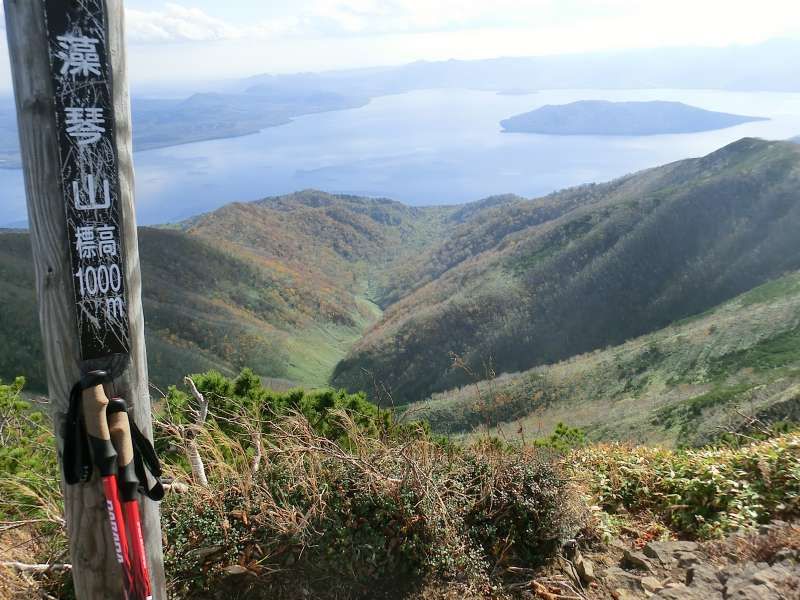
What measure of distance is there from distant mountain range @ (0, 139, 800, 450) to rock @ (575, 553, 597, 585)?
1454 centimetres

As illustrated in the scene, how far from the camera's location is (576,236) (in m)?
55.0

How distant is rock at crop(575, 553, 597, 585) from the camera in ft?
9.77

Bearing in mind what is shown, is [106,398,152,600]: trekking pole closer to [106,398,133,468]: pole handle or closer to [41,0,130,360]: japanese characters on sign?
[106,398,133,468]: pole handle

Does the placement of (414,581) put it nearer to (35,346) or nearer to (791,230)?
(35,346)

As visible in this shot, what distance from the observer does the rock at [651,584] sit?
278cm

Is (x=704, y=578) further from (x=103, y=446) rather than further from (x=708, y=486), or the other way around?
(x=103, y=446)

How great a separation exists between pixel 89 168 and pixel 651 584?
299 cm

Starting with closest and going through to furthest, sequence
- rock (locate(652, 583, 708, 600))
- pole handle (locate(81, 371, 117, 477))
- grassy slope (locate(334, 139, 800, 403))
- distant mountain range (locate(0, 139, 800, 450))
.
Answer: pole handle (locate(81, 371, 117, 477)) → rock (locate(652, 583, 708, 600)) → distant mountain range (locate(0, 139, 800, 450)) → grassy slope (locate(334, 139, 800, 403))

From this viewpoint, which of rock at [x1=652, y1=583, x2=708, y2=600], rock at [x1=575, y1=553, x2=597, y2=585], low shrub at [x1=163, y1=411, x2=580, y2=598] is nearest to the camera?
rock at [x1=652, y1=583, x2=708, y2=600]

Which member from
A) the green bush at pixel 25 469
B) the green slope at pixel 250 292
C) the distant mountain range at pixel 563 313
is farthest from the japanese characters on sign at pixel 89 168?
the green slope at pixel 250 292

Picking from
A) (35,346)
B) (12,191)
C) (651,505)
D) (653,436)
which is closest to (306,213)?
(35,346)

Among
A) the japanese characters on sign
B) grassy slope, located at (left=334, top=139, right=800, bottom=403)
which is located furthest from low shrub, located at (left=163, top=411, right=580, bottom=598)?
grassy slope, located at (left=334, top=139, right=800, bottom=403)

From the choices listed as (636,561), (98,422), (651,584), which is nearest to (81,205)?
(98,422)

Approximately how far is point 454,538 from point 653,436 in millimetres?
19092
